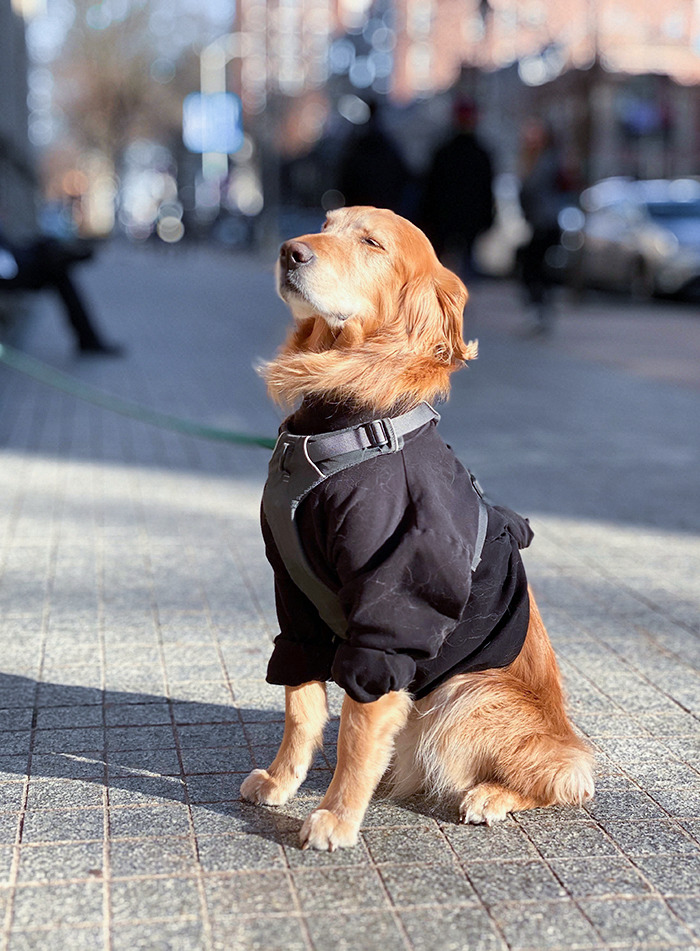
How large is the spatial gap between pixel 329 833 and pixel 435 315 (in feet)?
4.27

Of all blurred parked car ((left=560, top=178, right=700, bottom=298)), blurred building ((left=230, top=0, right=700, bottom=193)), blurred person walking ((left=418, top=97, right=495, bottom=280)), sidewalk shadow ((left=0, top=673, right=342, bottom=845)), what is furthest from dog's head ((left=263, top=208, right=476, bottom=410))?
blurred building ((left=230, top=0, right=700, bottom=193))

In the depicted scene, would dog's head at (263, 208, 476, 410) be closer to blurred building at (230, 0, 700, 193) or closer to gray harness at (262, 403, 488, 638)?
gray harness at (262, 403, 488, 638)

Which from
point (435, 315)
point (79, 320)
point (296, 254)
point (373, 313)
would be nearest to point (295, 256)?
point (296, 254)

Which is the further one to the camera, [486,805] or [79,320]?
[79,320]

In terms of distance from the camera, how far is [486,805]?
292cm

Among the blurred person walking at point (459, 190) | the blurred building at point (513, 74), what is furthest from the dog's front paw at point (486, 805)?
the blurred building at point (513, 74)

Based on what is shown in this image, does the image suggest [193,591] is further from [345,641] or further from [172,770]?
[345,641]

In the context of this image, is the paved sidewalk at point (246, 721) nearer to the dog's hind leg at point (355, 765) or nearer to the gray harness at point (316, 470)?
the dog's hind leg at point (355, 765)

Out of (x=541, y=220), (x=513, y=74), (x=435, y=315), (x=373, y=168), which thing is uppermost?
(x=513, y=74)

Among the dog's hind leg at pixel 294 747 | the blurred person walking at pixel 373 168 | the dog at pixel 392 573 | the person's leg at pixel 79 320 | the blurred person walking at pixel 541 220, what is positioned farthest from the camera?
the blurred person walking at pixel 541 220

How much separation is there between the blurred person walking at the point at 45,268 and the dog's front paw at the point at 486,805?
9.61 metres

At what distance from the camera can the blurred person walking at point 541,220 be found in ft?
49.7

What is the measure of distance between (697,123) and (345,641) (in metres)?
55.4

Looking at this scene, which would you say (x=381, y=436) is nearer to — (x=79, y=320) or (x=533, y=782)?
(x=533, y=782)
